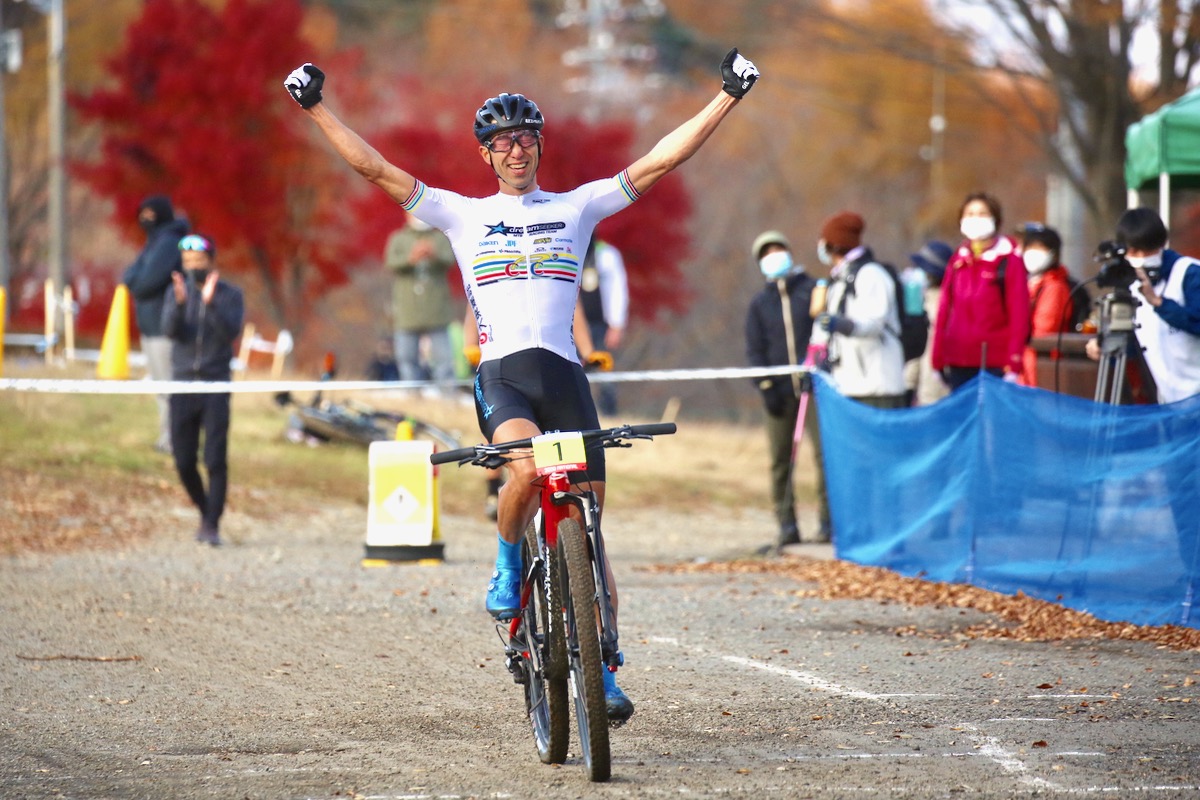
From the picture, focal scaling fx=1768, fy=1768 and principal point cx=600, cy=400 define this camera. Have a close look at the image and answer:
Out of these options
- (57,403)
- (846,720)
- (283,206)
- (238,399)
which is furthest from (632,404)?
(846,720)

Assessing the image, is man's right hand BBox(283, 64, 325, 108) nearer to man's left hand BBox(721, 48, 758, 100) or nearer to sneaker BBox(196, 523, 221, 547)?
man's left hand BBox(721, 48, 758, 100)

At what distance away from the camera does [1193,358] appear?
1002cm

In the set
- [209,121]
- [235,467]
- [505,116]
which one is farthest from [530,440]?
[209,121]

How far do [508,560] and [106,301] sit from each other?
83.7ft

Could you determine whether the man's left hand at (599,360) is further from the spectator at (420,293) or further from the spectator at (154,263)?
the spectator at (420,293)

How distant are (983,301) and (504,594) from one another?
6378 millimetres

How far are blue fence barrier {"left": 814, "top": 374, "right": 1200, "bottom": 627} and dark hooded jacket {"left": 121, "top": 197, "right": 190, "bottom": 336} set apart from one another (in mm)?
6405

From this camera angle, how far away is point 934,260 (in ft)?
49.4

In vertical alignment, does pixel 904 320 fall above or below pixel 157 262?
below

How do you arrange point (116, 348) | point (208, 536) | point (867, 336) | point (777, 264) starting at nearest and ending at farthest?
point (867, 336), point (777, 264), point (208, 536), point (116, 348)

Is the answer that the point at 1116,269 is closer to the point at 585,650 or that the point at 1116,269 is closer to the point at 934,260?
the point at 934,260

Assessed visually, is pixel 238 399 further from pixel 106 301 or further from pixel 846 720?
pixel 846 720

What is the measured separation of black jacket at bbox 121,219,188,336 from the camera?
1595 cm

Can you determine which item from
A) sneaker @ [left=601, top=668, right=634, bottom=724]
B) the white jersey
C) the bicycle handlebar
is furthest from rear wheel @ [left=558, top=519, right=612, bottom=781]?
the white jersey
